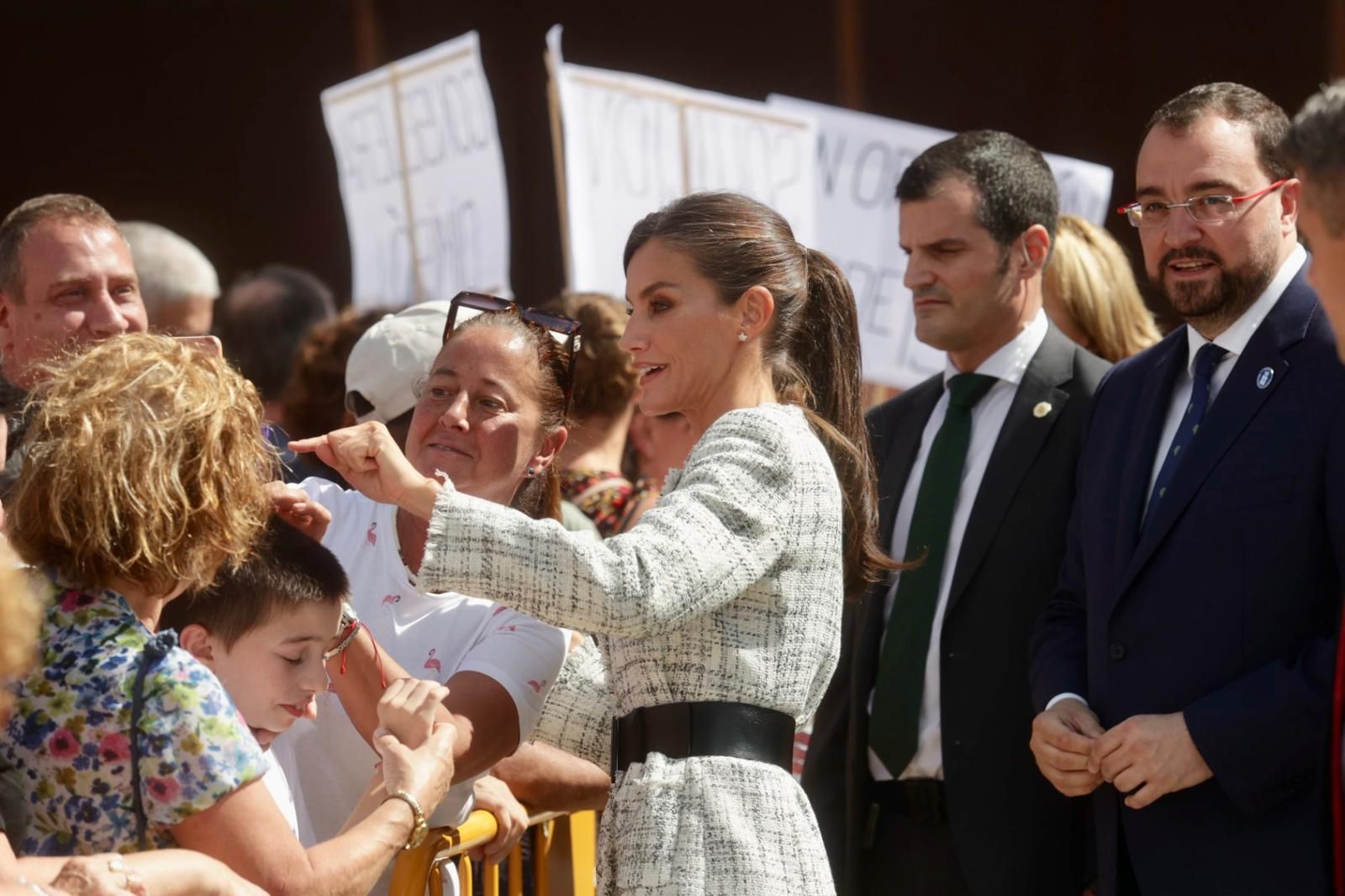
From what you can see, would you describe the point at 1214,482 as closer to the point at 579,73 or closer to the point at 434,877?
the point at 434,877

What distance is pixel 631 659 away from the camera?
2592 millimetres

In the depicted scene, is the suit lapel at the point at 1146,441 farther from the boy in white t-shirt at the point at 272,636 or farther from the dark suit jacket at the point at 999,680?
the boy in white t-shirt at the point at 272,636

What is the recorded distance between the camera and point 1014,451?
3557 mm

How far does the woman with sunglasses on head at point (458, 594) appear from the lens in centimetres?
279

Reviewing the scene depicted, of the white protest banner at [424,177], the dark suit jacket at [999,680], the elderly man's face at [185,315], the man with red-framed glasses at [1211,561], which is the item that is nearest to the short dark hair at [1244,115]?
the man with red-framed glasses at [1211,561]

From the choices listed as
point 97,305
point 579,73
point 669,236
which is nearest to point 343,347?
point 97,305

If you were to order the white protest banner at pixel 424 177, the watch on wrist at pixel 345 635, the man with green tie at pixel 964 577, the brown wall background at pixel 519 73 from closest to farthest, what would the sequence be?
the watch on wrist at pixel 345 635 → the man with green tie at pixel 964 577 → the white protest banner at pixel 424 177 → the brown wall background at pixel 519 73

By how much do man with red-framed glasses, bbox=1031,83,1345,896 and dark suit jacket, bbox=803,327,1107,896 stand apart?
17 centimetres

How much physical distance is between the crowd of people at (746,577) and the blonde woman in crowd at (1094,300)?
53cm

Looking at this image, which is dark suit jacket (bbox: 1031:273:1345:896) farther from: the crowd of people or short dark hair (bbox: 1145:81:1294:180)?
short dark hair (bbox: 1145:81:1294:180)

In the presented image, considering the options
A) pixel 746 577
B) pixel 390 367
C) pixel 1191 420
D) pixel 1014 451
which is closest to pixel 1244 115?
pixel 1191 420

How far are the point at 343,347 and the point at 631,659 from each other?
228cm

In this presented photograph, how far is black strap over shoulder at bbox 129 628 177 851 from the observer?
201cm

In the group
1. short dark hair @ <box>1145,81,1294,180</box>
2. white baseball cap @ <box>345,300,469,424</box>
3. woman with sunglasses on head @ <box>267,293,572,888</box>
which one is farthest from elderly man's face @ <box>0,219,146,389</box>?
short dark hair @ <box>1145,81,1294,180</box>
